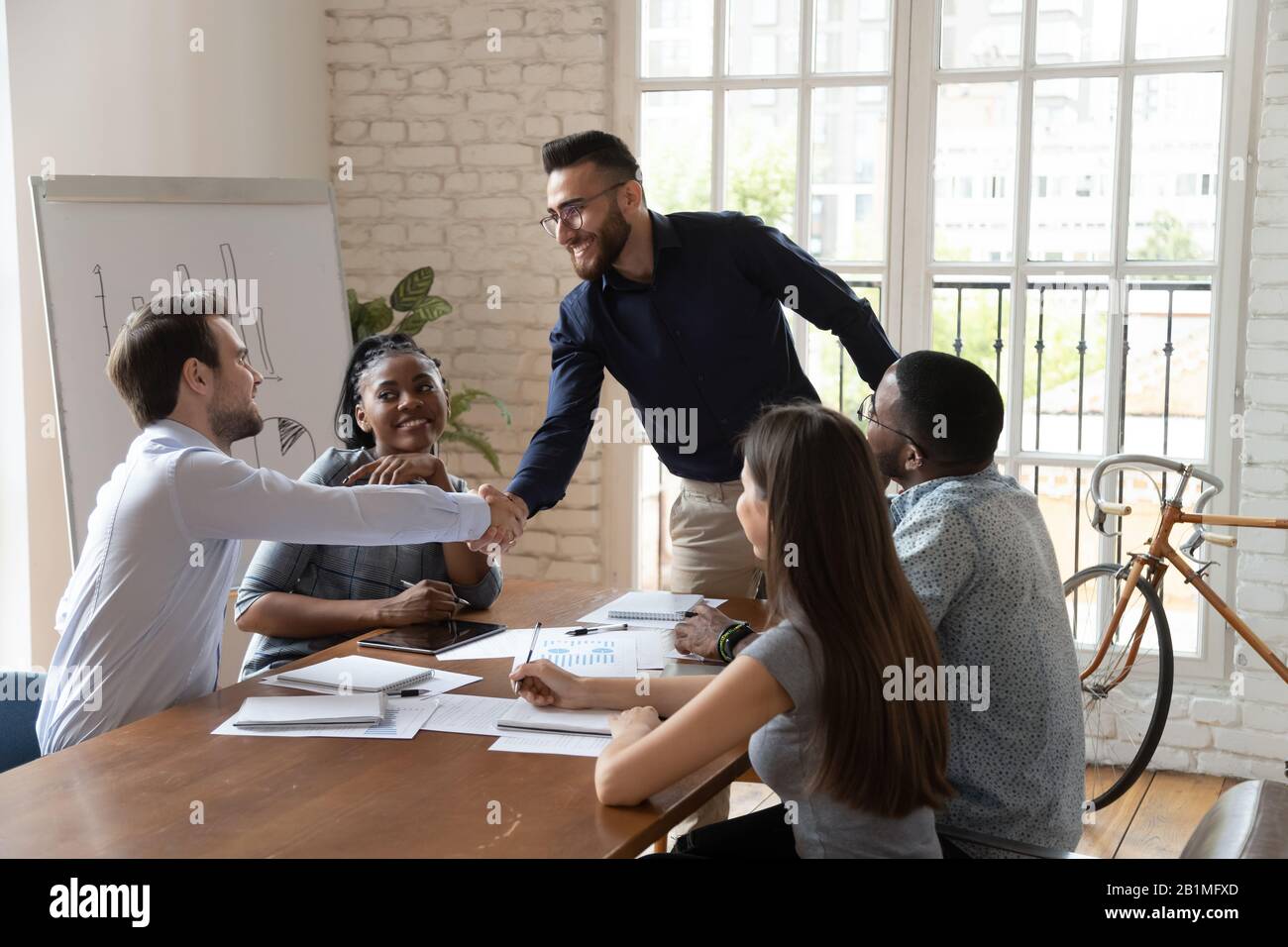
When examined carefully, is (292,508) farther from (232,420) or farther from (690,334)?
(690,334)

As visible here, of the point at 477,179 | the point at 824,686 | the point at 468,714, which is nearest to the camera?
the point at 824,686

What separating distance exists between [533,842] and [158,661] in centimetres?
84

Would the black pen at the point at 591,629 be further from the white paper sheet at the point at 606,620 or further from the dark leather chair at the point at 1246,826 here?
the dark leather chair at the point at 1246,826

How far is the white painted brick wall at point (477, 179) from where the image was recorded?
13.6ft

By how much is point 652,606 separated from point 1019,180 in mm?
2070

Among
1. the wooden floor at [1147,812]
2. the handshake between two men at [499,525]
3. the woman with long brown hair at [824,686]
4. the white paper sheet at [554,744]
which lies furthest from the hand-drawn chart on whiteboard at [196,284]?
the woman with long brown hair at [824,686]

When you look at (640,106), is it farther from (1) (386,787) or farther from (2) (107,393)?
(1) (386,787)

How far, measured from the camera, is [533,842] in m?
1.35

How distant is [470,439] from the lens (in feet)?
13.1

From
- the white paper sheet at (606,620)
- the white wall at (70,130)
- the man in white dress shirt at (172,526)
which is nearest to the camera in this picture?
the man in white dress shirt at (172,526)

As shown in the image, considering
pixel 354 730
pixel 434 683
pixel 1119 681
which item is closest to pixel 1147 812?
pixel 1119 681

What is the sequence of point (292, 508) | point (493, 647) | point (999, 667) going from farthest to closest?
point (493, 647) < point (292, 508) < point (999, 667)

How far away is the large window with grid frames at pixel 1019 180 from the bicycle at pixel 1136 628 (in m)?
0.20

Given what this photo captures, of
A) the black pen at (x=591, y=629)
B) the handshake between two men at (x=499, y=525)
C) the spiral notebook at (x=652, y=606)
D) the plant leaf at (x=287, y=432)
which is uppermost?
the plant leaf at (x=287, y=432)
